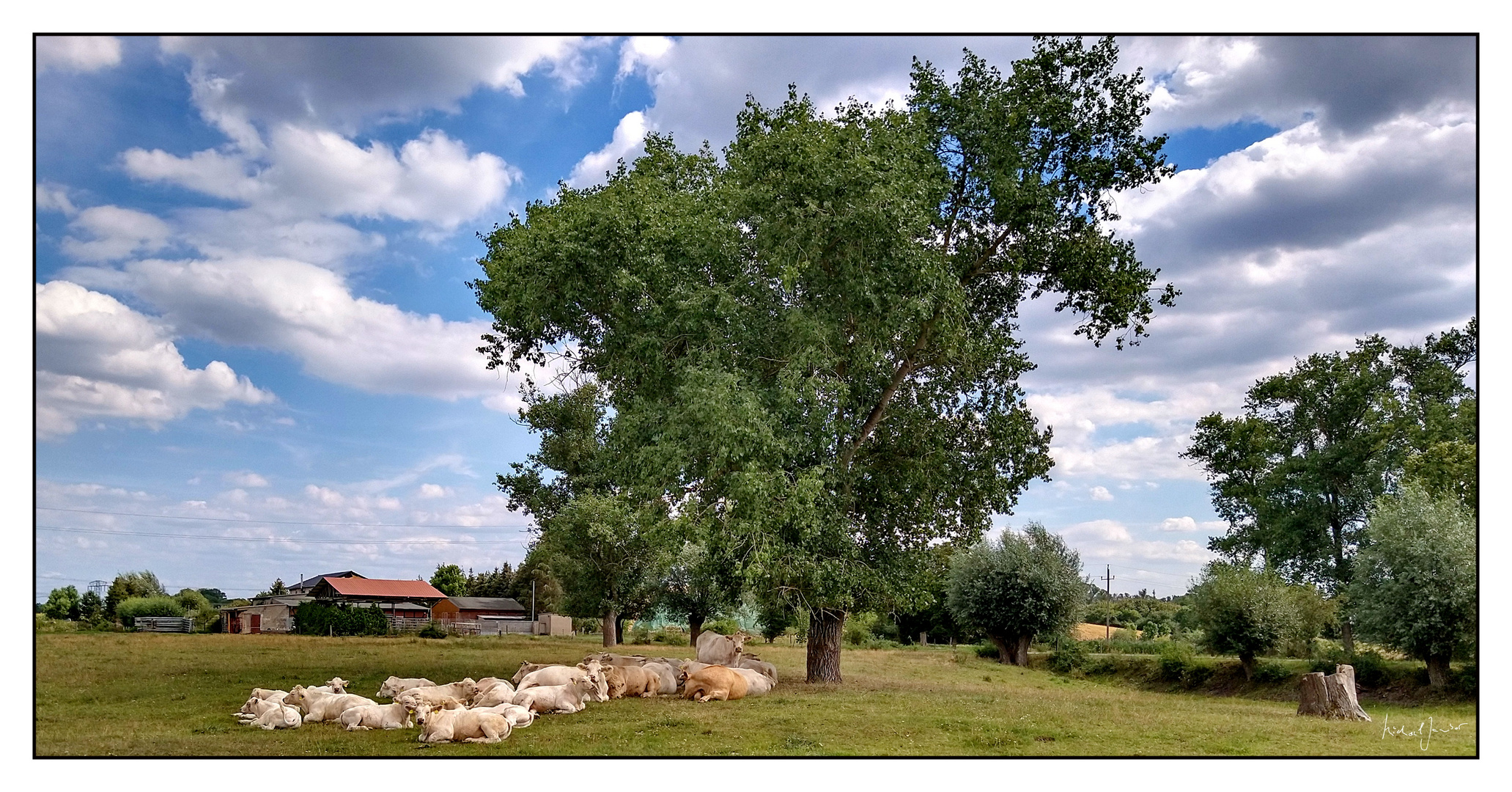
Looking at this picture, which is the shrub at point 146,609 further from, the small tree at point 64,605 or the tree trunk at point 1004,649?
the tree trunk at point 1004,649

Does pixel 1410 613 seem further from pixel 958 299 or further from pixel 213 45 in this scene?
pixel 213 45

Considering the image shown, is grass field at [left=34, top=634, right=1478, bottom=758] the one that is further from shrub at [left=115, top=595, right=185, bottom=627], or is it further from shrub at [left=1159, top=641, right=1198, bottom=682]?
shrub at [left=115, top=595, right=185, bottom=627]

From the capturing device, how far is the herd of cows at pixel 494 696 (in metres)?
12.4

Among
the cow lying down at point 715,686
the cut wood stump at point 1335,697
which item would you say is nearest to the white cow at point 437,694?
the cow lying down at point 715,686

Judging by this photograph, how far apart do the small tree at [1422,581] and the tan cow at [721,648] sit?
14180 millimetres

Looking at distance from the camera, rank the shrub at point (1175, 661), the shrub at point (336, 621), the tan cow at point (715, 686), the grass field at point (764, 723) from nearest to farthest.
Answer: the grass field at point (764, 723) < the tan cow at point (715, 686) < the shrub at point (1175, 661) < the shrub at point (336, 621)

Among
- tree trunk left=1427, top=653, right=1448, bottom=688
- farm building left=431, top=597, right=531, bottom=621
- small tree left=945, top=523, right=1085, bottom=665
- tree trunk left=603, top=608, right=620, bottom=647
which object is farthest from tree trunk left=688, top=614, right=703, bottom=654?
farm building left=431, top=597, right=531, bottom=621

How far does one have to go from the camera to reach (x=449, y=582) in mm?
72062

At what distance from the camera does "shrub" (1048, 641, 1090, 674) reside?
34000 mm

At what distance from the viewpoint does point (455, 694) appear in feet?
48.0

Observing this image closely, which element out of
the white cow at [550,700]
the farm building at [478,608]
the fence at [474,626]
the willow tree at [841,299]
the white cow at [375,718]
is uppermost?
the willow tree at [841,299]

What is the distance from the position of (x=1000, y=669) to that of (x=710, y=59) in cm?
2397

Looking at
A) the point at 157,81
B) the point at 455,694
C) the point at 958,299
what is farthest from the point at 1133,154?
the point at 157,81

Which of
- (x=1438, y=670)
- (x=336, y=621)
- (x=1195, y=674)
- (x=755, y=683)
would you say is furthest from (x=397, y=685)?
(x=336, y=621)
